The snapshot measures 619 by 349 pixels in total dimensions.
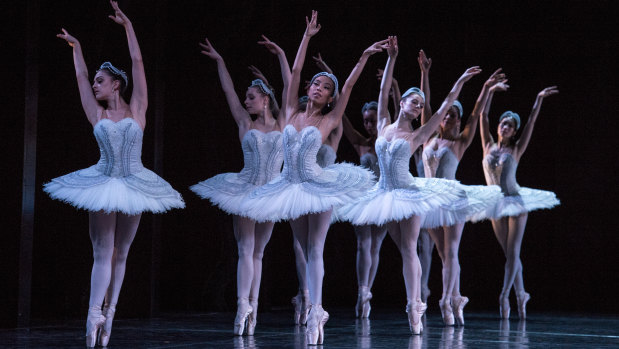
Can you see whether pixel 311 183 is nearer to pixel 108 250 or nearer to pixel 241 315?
pixel 241 315

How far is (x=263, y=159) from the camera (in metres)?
5.18

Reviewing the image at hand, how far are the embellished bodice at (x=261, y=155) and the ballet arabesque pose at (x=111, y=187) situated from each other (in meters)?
0.71

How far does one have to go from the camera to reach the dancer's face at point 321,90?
A: 15.9 feet

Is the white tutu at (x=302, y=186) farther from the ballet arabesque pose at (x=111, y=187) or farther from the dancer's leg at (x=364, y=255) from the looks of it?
the dancer's leg at (x=364, y=255)

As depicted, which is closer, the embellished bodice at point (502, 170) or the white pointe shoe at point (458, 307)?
the white pointe shoe at point (458, 307)

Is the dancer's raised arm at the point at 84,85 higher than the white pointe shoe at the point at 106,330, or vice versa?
the dancer's raised arm at the point at 84,85

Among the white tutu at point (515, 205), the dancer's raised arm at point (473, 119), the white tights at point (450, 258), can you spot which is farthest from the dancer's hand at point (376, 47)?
the white tutu at point (515, 205)

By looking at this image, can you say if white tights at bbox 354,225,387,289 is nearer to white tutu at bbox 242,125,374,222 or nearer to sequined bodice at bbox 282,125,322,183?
white tutu at bbox 242,125,374,222

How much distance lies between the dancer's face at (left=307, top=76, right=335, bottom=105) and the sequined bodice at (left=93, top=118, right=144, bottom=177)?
113 cm

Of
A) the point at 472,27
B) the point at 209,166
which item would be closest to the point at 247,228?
the point at 209,166

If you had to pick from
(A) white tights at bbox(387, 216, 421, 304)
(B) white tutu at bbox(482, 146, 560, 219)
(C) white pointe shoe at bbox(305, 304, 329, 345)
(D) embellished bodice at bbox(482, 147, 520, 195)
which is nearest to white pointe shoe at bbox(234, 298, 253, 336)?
(C) white pointe shoe at bbox(305, 304, 329, 345)

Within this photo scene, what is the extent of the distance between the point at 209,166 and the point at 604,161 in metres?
4.49

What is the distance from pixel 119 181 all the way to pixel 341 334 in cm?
187

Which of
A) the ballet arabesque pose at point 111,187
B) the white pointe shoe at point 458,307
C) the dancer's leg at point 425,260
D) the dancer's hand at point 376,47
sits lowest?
the white pointe shoe at point 458,307
